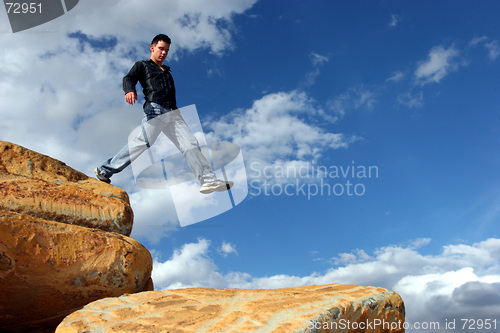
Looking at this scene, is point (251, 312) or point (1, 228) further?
point (1, 228)

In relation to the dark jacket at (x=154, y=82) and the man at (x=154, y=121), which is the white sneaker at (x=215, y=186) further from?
the dark jacket at (x=154, y=82)

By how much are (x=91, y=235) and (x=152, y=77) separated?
10.3 ft

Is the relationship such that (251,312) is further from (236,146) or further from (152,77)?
(152,77)

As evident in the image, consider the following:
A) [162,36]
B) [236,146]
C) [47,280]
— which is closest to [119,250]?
[47,280]

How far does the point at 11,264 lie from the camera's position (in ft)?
14.4

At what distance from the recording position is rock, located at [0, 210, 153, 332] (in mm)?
4453

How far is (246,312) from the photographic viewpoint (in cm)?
347

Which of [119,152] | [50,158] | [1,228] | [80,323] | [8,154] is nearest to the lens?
[80,323]

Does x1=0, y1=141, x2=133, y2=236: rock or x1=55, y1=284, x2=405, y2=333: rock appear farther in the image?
x1=0, y1=141, x2=133, y2=236: rock

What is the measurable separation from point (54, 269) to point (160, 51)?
4050mm

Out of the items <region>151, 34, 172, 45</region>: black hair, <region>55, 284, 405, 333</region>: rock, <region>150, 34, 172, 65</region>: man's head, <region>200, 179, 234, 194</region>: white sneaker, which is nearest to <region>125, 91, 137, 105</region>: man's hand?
<region>150, 34, 172, 65</region>: man's head

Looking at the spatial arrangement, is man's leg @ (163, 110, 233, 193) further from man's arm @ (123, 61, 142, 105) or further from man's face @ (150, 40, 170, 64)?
man's face @ (150, 40, 170, 64)

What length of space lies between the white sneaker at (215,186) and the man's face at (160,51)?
2.33 metres

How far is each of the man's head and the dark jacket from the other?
0.50ft
